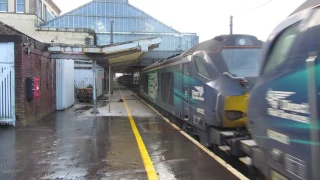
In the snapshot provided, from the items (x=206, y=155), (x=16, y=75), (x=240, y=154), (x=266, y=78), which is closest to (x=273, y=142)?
(x=266, y=78)

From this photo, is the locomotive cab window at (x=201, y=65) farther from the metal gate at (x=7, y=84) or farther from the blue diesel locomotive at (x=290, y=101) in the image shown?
the metal gate at (x=7, y=84)

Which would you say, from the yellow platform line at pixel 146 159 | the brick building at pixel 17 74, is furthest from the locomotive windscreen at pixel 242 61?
the brick building at pixel 17 74

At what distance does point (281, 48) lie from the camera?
136 inches

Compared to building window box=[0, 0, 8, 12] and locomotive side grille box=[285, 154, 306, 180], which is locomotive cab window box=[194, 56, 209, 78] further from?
building window box=[0, 0, 8, 12]

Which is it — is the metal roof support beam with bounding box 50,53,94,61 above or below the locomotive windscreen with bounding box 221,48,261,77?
above

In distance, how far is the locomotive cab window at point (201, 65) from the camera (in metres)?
7.14

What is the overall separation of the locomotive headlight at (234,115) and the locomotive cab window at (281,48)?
2.76 metres

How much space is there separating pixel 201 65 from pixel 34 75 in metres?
7.25

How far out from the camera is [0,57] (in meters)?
10.1

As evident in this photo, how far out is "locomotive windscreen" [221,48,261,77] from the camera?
676 centimetres

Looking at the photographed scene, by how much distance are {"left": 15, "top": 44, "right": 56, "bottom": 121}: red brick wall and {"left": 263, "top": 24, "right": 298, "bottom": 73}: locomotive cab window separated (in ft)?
29.4

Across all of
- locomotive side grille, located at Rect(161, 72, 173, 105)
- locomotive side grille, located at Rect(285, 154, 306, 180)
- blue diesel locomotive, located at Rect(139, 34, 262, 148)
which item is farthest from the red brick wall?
locomotive side grille, located at Rect(285, 154, 306, 180)

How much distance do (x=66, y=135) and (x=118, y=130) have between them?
1.72 metres

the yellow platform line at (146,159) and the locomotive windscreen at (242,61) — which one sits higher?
the locomotive windscreen at (242,61)
